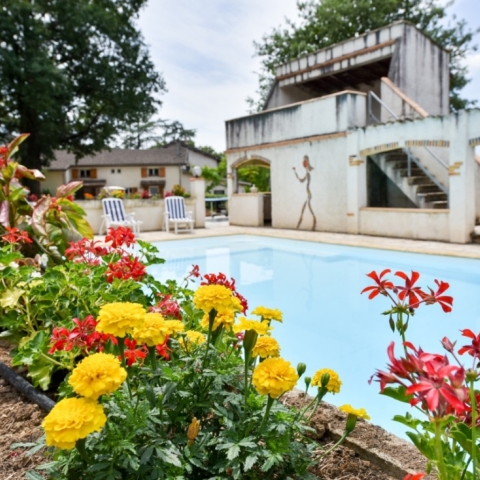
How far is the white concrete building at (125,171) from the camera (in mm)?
41931

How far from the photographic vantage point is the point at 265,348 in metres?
1.50

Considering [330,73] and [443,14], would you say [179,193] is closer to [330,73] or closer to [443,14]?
[330,73]

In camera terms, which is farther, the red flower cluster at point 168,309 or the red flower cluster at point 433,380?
the red flower cluster at point 168,309

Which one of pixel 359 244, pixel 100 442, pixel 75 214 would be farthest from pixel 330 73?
pixel 100 442

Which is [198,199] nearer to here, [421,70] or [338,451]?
[421,70]

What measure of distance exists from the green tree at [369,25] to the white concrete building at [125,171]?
67.2ft

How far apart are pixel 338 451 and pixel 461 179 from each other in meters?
9.92

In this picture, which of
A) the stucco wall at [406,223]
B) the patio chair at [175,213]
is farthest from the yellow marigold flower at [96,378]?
the patio chair at [175,213]

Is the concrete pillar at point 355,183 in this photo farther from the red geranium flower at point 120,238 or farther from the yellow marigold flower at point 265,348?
the yellow marigold flower at point 265,348

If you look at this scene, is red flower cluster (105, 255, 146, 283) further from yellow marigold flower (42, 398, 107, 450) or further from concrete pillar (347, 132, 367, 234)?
concrete pillar (347, 132, 367, 234)

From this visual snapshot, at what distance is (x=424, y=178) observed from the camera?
13.1 metres

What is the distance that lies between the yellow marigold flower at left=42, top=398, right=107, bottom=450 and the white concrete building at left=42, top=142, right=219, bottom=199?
4181 cm

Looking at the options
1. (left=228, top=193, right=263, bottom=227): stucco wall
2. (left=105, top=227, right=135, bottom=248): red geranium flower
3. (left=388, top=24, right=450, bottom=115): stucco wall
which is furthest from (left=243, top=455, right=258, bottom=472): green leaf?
(left=228, top=193, right=263, bottom=227): stucco wall

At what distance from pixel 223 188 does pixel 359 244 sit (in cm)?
3538
